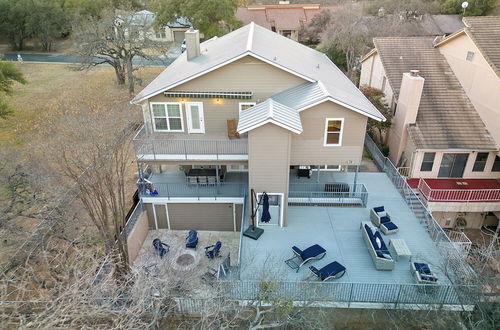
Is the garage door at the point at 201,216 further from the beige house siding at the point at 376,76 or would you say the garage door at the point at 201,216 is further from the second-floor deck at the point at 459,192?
the beige house siding at the point at 376,76

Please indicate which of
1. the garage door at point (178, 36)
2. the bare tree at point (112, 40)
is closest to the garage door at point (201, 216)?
the bare tree at point (112, 40)

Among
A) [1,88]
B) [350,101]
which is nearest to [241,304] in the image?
[350,101]

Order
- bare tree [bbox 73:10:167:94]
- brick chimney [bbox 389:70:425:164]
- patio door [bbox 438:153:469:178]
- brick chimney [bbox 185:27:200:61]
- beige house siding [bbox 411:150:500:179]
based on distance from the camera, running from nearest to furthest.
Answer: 1. brick chimney [bbox 389:70:425:164]
2. beige house siding [bbox 411:150:500:179]
3. patio door [bbox 438:153:469:178]
4. brick chimney [bbox 185:27:200:61]
5. bare tree [bbox 73:10:167:94]

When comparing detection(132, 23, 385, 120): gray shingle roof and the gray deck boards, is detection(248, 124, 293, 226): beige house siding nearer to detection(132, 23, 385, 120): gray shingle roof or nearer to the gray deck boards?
the gray deck boards

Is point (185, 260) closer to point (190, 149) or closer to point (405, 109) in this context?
point (190, 149)

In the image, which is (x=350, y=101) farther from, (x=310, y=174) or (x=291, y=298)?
(x=291, y=298)

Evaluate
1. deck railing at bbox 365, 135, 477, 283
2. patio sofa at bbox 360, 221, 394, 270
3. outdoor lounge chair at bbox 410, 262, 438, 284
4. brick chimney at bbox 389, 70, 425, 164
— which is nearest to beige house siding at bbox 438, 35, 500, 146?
brick chimney at bbox 389, 70, 425, 164

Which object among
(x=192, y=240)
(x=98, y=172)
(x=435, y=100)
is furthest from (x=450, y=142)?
(x=98, y=172)
